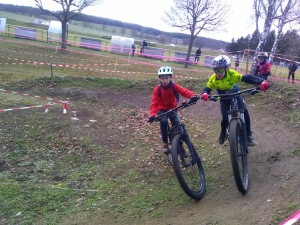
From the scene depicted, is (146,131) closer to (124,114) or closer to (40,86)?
(124,114)

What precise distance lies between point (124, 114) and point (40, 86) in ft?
16.6

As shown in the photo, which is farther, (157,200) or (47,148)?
(47,148)

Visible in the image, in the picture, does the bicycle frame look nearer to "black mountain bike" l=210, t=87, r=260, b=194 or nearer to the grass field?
"black mountain bike" l=210, t=87, r=260, b=194

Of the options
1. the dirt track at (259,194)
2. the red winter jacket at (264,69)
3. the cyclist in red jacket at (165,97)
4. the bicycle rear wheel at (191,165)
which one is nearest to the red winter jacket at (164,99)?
the cyclist in red jacket at (165,97)

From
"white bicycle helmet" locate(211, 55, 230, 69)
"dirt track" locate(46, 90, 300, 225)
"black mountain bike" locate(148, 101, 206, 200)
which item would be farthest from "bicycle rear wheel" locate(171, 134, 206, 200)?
"white bicycle helmet" locate(211, 55, 230, 69)

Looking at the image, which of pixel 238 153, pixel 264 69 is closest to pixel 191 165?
pixel 238 153

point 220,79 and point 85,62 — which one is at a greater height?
point 220,79

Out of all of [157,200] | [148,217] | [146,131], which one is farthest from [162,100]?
[146,131]

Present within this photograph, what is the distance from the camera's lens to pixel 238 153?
15.5ft

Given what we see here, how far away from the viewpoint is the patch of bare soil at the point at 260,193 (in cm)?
396

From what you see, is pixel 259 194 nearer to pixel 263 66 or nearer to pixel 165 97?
pixel 165 97

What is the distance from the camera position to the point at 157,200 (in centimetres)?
504

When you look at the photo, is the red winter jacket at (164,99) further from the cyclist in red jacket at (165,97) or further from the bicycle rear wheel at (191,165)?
the bicycle rear wheel at (191,165)

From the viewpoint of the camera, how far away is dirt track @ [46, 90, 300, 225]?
395cm
